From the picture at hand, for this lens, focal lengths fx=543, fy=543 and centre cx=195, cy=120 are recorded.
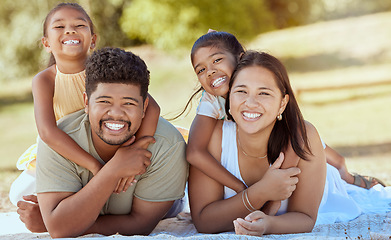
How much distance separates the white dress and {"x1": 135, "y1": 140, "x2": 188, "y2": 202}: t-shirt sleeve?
0.35m

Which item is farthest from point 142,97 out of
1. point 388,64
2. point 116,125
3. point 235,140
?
point 388,64

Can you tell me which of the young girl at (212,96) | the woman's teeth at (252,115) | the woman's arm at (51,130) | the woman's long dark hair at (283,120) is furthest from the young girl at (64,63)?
the woman's teeth at (252,115)

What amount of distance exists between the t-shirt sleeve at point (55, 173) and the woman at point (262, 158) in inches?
34.4

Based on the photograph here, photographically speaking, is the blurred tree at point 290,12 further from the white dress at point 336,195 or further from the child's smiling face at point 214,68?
the child's smiling face at point 214,68

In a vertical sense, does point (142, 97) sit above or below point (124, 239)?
above

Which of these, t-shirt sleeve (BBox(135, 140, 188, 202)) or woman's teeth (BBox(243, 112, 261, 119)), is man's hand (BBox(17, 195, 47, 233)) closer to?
t-shirt sleeve (BBox(135, 140, 188, 202))

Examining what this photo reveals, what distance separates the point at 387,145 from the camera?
11781 millimetres

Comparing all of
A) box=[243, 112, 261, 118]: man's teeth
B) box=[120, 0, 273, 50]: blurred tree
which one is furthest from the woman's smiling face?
box=[120, 0, 273, 50]: blurred tree

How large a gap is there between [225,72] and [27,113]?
14709 millimetres

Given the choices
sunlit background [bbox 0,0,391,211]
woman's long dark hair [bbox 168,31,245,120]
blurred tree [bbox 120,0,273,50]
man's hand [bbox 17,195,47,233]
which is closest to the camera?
man's hand [bbox 17,195,47,233]

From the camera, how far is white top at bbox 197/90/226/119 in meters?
4.11

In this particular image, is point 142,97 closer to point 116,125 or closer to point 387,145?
point 116,125

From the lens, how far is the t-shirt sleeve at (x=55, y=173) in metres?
3.62

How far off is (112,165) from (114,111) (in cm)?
36
